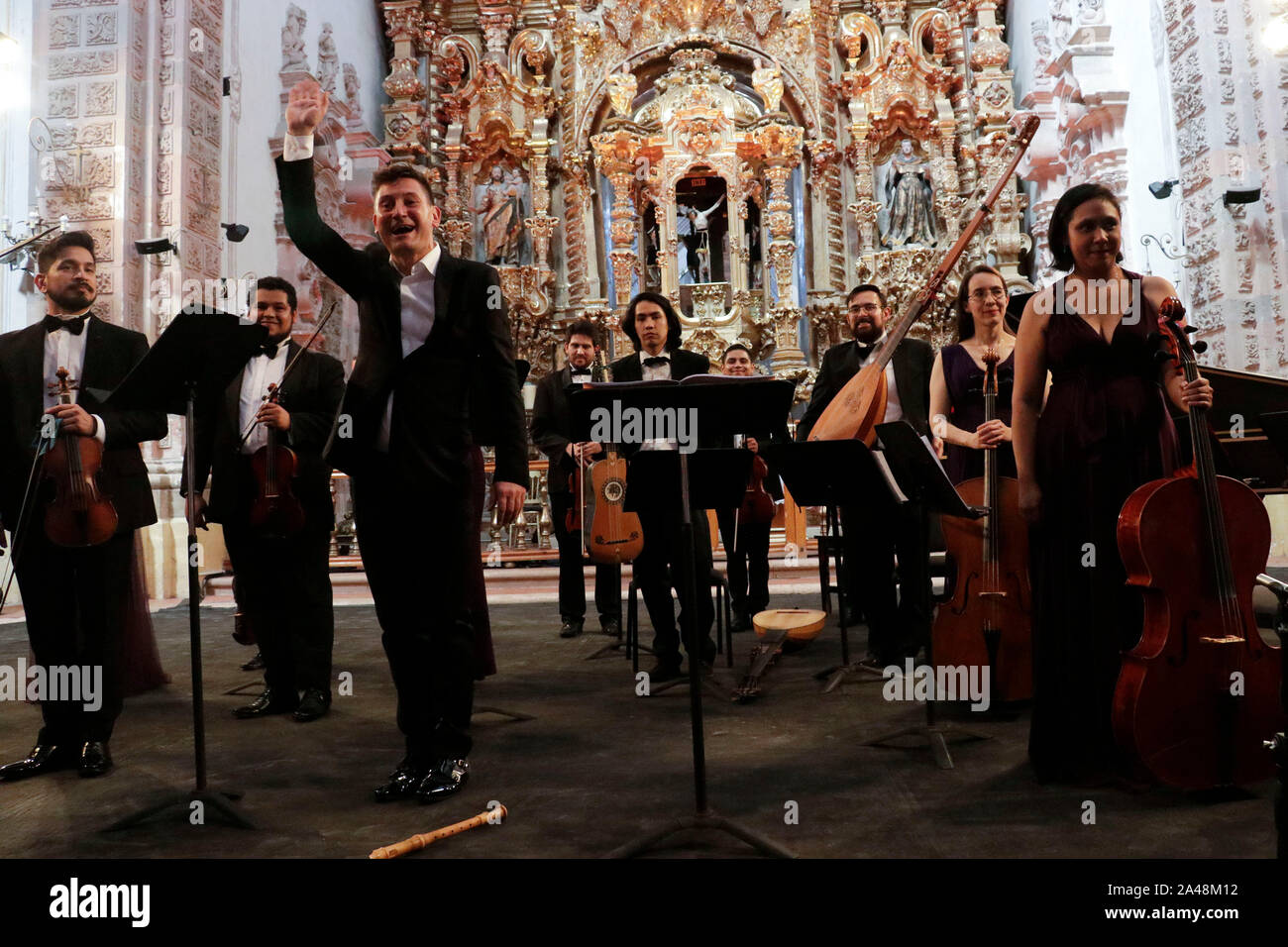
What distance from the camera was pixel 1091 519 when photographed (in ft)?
9.19

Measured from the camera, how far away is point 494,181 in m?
13.9

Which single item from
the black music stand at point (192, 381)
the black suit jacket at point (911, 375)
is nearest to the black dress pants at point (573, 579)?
the black suit jacket at point (911, 375)

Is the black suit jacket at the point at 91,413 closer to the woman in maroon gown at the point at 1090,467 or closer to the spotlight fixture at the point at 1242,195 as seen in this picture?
the woman in maroon gown at the point at 1090,467

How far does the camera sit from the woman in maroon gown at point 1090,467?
277cm

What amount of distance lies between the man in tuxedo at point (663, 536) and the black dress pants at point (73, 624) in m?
2.10

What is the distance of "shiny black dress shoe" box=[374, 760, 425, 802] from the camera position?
2803 millimetres

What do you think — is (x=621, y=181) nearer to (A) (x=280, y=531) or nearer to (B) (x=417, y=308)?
(A) (x=280, y=531)

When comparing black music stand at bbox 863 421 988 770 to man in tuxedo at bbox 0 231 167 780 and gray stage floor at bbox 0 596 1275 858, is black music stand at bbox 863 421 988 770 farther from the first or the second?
man in tuxedo at bbox 0 231 167 780

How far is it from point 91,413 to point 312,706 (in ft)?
4.71
